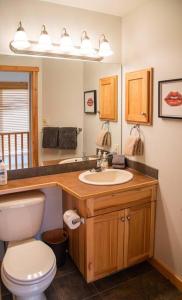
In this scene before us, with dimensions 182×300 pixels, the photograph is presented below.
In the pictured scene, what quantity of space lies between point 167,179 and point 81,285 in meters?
1.14

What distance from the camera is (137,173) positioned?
247 centimetres

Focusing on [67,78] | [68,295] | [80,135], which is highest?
[67,78]

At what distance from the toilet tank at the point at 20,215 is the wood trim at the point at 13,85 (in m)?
0.89

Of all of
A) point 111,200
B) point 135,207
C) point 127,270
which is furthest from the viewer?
point 127,270

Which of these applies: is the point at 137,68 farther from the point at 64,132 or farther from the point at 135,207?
the point at 135,207

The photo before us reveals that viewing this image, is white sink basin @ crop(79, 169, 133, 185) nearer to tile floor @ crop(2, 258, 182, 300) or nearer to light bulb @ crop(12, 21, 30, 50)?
tile floor @ crop(2, 258, 182, 300)

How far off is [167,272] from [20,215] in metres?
1.34

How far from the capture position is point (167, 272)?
2.25 m

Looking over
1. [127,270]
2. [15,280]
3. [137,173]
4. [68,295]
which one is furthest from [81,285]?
[137,173]

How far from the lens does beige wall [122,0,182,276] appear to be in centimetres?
200

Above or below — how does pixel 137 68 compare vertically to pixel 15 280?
above

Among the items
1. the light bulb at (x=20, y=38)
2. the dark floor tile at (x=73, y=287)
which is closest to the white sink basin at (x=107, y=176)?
the dark floor tile at (x=73, y=287)

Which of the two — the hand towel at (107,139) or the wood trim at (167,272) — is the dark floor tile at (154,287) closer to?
the wood trim at (167,272)

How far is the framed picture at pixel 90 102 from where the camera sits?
2570 mm
